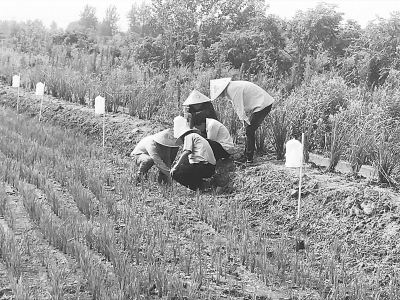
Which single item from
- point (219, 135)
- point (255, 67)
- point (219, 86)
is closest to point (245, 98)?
point (219, 86)

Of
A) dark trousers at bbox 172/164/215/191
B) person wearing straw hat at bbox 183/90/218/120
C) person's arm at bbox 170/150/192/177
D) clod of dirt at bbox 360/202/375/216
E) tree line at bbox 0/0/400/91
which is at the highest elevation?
tree line at bbox 0/0/400/91

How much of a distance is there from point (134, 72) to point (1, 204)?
26.0 feet

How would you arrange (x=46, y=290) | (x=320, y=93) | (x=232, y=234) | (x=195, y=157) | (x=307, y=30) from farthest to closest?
(x=307, y=30)
(x=320, y=93)
(x=195, y=157)
(x=232, y=234)
(x=46, y=290)

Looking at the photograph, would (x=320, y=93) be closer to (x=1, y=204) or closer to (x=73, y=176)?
(x=73, y=176)

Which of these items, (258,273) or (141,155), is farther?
(141,155)

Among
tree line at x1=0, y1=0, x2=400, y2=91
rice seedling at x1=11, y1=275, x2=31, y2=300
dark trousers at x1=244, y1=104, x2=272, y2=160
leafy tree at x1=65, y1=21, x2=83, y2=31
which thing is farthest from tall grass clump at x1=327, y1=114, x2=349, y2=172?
leafy tree at x1=65, y1=21, x2=83, y2=31

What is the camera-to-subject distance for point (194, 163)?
5.82 metres

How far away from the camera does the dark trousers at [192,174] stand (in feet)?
19.1

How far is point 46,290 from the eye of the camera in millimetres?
3398

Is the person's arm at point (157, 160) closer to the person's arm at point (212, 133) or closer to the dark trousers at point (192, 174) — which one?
the dark trousers at point (192, 174)

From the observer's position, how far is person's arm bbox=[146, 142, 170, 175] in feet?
20.0

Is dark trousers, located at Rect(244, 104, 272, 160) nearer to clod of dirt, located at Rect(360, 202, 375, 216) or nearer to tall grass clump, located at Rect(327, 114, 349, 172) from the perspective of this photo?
tall grass clump, located at Rect(327, 114, 349, 172)

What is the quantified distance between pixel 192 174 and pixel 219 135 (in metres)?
0.74

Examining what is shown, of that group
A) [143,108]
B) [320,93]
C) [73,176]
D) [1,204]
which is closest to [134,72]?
[143,108]
